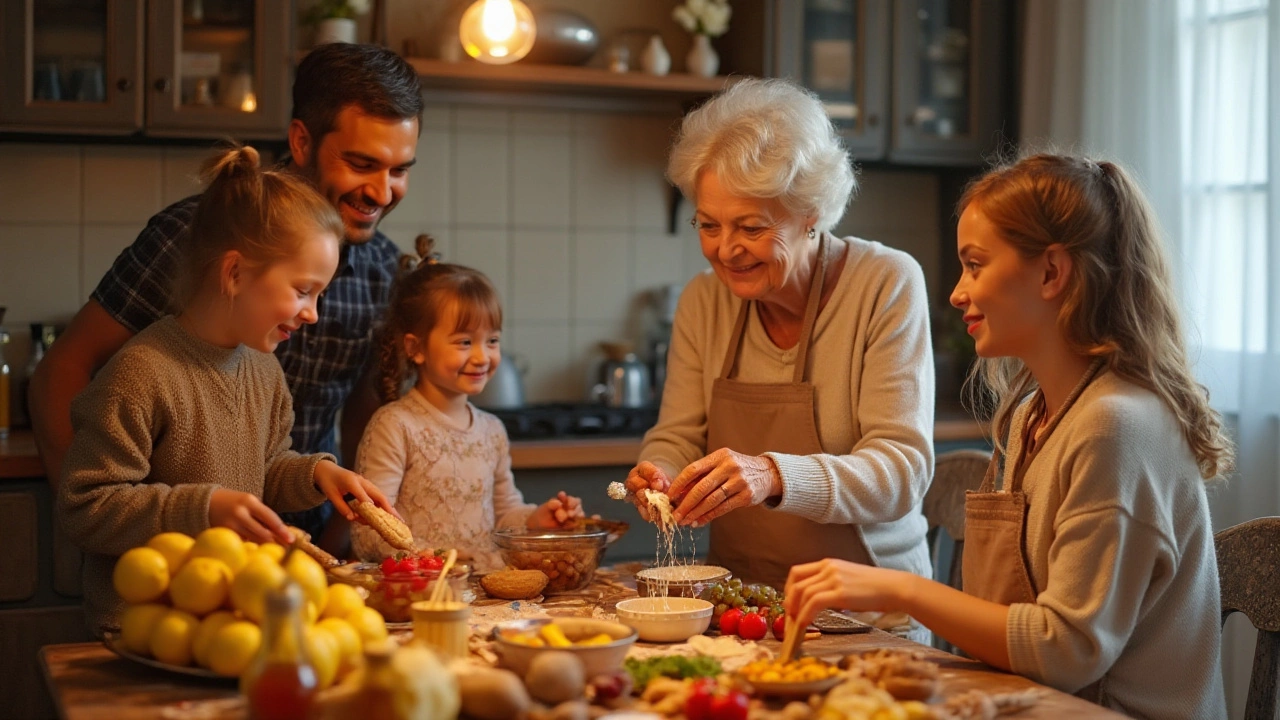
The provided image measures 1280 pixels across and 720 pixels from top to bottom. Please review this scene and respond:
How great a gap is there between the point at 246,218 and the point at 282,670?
36.2 inches

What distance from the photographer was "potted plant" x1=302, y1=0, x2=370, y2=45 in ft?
11.3

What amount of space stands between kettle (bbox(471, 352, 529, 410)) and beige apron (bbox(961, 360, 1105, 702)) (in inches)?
78.1

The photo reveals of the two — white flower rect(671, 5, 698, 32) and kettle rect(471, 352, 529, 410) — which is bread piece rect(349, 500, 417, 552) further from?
white flower rect(671, 5, 698, 32)

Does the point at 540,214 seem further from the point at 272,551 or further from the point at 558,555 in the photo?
the point at 272,551

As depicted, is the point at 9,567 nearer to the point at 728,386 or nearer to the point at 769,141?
the point at 728,386

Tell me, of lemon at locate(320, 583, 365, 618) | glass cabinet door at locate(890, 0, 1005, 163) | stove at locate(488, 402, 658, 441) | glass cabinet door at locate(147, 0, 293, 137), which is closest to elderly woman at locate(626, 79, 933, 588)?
lemon at locate(320, 583, 365, 618)

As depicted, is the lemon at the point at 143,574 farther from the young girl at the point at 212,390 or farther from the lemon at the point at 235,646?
the young girl at the point at 212,390

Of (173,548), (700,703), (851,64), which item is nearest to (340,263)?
(173,548)

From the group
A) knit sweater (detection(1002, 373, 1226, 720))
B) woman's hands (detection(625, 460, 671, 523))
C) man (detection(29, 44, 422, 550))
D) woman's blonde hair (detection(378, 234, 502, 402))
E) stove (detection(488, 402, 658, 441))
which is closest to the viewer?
knit sweater (detection(1002, 373, 1226, 720))

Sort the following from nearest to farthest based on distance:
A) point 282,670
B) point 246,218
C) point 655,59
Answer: point 282,670, point 246,218, point 655,59

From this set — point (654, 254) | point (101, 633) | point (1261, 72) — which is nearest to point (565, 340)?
point (654, 254)

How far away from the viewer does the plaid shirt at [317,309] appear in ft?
7.45

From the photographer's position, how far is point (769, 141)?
2.19 metres

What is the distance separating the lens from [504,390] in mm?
3615
